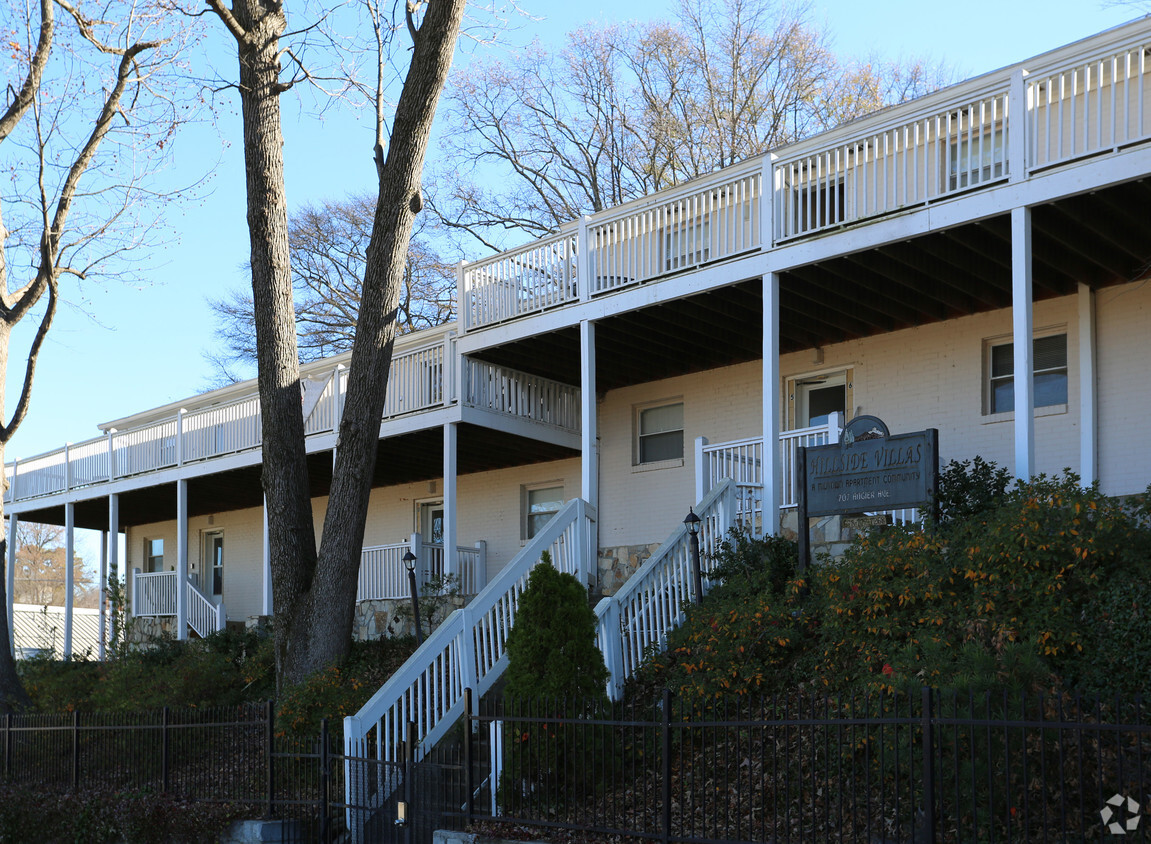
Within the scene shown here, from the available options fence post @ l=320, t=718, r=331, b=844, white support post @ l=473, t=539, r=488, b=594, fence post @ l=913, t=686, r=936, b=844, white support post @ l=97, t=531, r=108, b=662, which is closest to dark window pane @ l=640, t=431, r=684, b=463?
white support post @ l=473, t=539, r=488, b=594

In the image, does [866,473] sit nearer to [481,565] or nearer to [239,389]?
[481,565]

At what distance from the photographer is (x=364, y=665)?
1400 centimetres

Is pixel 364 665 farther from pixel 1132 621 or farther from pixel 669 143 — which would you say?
pixel 669 143

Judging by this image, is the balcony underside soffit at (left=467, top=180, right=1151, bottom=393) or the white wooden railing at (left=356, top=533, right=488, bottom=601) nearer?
the balcony underside soffit at (left=467, top=180, right=1151, bottom=393)

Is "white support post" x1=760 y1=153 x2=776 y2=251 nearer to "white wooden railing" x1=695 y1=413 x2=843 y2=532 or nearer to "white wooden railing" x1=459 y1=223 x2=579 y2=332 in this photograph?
"white wooden railing" x1=695 y1=413 x2=843 y2=532

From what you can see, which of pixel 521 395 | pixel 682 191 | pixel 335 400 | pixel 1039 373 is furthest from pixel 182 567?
pixel 1039 373

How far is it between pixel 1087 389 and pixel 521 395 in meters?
8.21

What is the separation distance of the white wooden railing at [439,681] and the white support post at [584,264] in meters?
3.06

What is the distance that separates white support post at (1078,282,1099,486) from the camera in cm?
1288

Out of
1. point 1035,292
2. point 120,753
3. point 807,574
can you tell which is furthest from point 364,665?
point 1035,292

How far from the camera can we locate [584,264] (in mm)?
15242

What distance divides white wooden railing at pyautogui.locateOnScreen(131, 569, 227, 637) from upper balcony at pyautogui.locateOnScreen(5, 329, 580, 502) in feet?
7.64

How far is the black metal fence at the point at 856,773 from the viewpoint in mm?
6215

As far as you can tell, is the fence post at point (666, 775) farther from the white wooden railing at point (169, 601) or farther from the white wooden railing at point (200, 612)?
the white wooden railing at point (200, 612)
